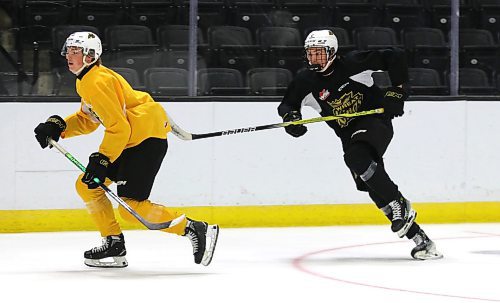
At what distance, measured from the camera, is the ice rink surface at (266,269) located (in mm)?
4453

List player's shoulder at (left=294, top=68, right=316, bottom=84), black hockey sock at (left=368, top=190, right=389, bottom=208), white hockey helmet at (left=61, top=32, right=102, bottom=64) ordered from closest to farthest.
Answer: white hockey helmet at (left=61, top=32, right=102, bottom=64), black hockey sock at (left=368, top=190, right=389, bottom=208), player's shoulder at (left=294, top=68, right=316, bottom=84)

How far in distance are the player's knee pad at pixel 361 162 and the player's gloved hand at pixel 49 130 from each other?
1368mm

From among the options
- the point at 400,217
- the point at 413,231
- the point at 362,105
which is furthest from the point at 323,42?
the point at 413,231

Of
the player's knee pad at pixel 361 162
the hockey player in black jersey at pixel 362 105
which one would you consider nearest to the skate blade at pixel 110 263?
the hockey player in black jersey at pixel 362 105

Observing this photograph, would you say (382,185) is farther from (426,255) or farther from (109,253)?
(109,253)

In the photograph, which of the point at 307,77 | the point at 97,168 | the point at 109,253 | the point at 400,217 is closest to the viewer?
the point at 97,168

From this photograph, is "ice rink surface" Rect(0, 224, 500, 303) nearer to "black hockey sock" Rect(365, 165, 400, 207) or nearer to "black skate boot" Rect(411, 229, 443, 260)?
"black skate boot" Rect(411, 229, 443, 260)

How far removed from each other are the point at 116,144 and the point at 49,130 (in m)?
0.44

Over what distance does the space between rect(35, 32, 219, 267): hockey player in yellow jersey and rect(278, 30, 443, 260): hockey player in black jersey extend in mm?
820

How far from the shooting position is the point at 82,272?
509 cm

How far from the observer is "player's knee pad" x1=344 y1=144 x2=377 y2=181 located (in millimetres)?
5430

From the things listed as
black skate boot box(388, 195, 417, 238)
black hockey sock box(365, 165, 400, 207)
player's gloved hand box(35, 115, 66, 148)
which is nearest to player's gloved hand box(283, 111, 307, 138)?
black hockey sock box(365, 165, 400, 207)

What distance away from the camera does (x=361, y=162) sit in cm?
543

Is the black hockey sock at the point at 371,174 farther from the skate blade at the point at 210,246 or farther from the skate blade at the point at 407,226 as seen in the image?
the skate blade at the point at 210,246
